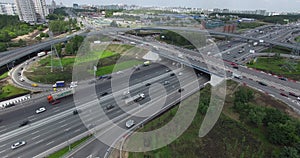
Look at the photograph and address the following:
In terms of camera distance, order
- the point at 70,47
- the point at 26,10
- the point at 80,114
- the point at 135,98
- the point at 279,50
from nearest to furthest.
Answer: the point at 80,114 < the point at 135,98 < the point at 70,47 < the point at 279,50 < the point at 26,10

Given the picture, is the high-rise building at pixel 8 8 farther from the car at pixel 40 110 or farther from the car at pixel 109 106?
the car at pixel 109 106

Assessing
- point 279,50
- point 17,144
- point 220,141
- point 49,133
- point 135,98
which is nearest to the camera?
point 17,144

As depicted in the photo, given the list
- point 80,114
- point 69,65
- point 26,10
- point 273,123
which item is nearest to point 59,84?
point 80,114

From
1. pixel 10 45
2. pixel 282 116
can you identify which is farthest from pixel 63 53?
pixel 282 116

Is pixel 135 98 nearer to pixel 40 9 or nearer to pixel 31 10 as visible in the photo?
pixel 31 10

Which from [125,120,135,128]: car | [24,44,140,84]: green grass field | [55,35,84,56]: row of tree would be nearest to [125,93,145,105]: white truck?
[125,120,135,128]: car

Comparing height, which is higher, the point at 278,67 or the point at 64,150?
the point at 278,67

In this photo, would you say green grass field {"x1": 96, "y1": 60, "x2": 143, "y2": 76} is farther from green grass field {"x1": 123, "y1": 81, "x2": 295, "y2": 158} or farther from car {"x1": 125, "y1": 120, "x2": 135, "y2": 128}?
green grass field {"x1": 123, "y1": 81, "x2": 295, "y2": 158}
